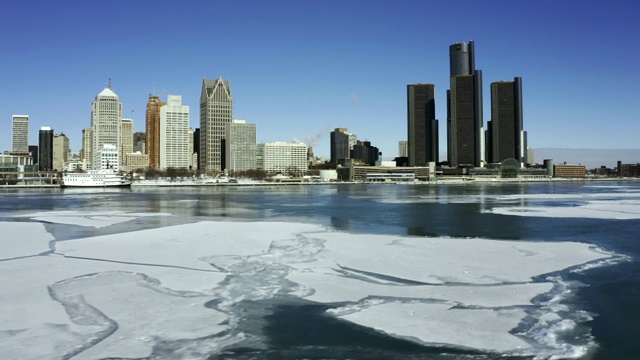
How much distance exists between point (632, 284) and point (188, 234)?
16.2 metres

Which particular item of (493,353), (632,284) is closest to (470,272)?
(632,284)

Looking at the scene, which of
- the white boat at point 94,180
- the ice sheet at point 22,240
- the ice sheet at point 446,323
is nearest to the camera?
the ice sheet at point 446,323

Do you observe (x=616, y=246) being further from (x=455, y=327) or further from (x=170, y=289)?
(x=170, y=289)

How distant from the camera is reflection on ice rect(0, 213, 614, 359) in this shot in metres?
7.63

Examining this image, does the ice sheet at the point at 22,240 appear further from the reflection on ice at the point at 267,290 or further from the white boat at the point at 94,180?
the white boat at the point at 94,180

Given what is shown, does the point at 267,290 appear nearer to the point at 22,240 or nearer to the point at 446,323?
the point at 446,323

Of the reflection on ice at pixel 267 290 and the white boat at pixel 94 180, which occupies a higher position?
the white boat at pixel 94 180

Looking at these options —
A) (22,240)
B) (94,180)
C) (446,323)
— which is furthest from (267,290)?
(94,180)

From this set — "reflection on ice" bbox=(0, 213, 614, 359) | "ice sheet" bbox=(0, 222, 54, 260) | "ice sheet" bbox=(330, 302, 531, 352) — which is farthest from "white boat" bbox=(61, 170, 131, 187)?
"ice sheet" bbox=(330, 302, 531, 352)

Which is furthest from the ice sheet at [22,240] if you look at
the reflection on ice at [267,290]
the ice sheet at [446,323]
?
the ice sheet at [446,323]

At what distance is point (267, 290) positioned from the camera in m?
10.7

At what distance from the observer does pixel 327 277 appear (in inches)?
470

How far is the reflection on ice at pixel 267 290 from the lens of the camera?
7629 millimetres

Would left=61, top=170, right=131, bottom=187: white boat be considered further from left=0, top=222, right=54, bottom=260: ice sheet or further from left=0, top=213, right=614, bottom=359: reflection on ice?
left=0, top=213, right=614, bottom=359: reflection on ice
